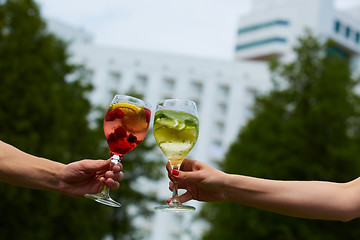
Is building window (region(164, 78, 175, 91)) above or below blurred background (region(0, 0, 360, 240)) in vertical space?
above

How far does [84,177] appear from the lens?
2.96 metres

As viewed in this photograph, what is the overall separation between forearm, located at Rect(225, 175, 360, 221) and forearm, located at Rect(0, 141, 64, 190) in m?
1.08

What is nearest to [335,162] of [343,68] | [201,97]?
[343,68]

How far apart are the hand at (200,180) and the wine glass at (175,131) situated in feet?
0.21

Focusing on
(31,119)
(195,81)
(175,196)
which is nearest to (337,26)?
(195,81)

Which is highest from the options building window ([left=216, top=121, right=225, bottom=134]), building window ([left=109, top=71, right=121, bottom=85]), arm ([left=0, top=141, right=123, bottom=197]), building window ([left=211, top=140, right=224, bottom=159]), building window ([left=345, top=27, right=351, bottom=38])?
building window ([left=345, top=27, right=351, bottom=38])

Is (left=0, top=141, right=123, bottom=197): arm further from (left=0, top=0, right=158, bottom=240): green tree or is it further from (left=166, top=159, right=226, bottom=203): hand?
(left=0, top=0, right=158, bottom=240): green tree

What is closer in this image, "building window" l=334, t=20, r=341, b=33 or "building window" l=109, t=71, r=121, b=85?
"building window" l=109, t=71, r=121, b=85

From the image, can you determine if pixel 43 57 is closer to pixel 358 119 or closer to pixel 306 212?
pixel 358 119

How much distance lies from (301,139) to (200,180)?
12779mm

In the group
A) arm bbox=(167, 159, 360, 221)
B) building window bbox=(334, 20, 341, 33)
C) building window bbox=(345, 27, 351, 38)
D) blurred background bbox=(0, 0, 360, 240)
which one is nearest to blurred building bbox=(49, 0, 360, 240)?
building window bbox=(334, 20, 341, 33)

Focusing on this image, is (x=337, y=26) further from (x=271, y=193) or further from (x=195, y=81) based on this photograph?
(x=271, y=193)

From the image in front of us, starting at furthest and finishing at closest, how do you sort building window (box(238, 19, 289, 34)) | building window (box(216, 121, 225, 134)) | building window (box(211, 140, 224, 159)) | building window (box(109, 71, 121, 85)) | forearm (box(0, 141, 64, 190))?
building window (box(238, 19, 289, 34)) → building window (box(109, 71, 121, 85)) → building window (box(216, 121, 225, 134)) → building window (box(211, 140, 224, 159)) → forearm (box(0, 141, 64, 190))

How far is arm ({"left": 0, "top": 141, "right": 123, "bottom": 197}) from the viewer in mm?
2946
